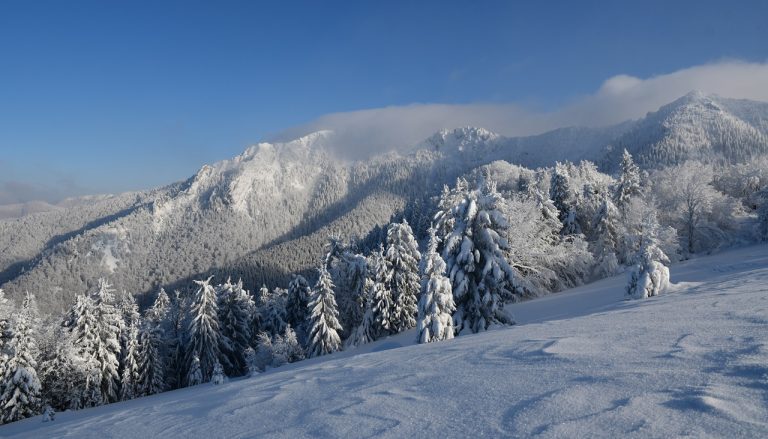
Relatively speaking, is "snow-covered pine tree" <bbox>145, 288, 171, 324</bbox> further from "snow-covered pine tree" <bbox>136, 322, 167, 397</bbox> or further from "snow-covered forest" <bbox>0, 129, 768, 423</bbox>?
"snow-covered pine tree" <bbox>136, 322, 167, 397</bbox>

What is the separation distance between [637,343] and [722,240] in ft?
153

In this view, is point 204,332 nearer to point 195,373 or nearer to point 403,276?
point 195,373

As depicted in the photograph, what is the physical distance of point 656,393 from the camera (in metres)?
4.41

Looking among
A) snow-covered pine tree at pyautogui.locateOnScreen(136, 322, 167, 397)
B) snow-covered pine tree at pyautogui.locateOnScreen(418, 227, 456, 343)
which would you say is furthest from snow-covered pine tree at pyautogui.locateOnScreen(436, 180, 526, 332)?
snow-covered pine tree at pyautogui.locateOnScreen(136, 322, 167, 397)

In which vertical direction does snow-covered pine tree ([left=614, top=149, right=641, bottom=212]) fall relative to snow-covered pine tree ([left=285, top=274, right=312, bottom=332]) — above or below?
above

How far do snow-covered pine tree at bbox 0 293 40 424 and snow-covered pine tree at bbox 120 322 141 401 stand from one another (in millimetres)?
8056

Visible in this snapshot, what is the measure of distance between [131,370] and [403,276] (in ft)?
96.0

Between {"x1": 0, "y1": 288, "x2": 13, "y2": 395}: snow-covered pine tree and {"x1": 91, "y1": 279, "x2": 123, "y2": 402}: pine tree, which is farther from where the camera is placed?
{"x1": 91, "y1": 279, "x2": 123, "y2": 402}: pine tree

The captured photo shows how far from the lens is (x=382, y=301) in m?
37.8

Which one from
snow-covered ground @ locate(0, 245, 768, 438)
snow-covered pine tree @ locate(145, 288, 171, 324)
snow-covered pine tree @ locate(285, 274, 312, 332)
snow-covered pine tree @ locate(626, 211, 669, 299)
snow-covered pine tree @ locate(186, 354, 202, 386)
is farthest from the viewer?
snow-covered pine tree @ locate(145, 288, 171, 324)

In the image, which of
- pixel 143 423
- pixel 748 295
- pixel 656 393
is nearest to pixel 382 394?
pixel 656 393

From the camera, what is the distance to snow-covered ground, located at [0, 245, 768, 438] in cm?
398

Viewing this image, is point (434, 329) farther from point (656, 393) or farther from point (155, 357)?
point (155, 357)

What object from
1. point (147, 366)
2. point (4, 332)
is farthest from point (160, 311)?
point (4, 332)
